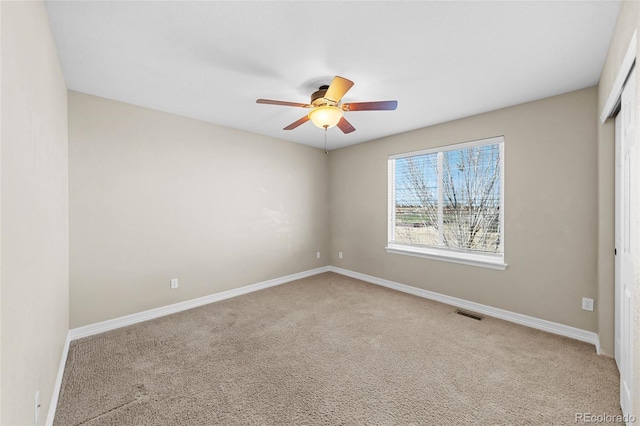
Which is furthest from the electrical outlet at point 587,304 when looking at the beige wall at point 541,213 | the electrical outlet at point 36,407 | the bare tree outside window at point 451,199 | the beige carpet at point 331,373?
the electrical outlet at point 36,407

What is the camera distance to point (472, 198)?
360cm

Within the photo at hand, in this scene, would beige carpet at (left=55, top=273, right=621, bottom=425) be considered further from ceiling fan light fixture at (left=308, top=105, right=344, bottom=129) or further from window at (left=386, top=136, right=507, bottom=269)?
ceiling fan light fixture at (left=308, top=105, right=344, bottom=129)

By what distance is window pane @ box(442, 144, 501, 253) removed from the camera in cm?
341

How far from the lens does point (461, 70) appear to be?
232cm

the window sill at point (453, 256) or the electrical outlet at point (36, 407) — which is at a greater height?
the window sill at point (453, 256)

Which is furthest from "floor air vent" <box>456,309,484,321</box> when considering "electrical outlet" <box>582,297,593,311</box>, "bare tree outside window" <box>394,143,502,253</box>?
"electrical outlet" <box>582,297,593,311</box>

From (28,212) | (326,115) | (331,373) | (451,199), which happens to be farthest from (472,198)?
(28,212)

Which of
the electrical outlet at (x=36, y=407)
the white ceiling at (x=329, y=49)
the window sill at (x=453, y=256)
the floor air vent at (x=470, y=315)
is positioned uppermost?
the white ceiling at (x=329, y=49)

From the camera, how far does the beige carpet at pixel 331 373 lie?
1742 millimetres

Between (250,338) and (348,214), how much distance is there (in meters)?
2.91

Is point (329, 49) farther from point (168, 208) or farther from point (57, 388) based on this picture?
point (57, 388)

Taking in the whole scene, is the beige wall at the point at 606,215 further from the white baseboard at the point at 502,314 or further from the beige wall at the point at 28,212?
the beige wall at the point at 28,212

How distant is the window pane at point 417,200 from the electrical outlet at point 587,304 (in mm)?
1645

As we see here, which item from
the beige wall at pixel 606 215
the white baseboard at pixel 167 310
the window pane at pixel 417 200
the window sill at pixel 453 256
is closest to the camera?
the beige wall at pixel 606 215
